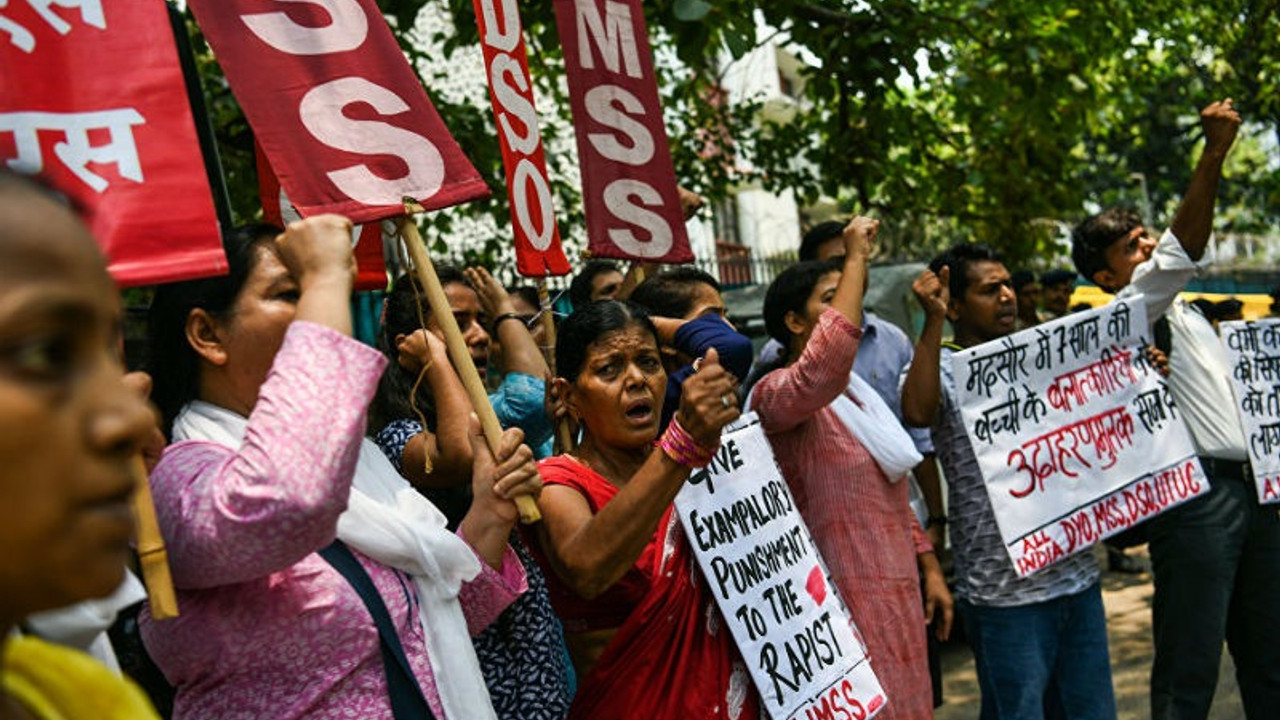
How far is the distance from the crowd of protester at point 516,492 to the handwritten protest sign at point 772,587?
0.06 m

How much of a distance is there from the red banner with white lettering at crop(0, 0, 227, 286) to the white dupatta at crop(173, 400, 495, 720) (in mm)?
267

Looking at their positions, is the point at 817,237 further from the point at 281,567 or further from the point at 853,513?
the point at 281,567

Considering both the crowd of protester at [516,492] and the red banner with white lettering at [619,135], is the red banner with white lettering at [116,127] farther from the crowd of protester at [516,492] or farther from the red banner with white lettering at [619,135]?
the red banner with white lettering at [619,135]

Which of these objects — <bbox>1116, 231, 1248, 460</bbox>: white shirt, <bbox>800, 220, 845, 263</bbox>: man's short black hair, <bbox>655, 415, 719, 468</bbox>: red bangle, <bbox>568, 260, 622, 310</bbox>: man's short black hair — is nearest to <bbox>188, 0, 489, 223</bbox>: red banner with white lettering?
<bbox>655, 415, 719, 468</bbox>: red bangle

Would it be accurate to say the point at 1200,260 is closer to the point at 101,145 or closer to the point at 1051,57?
the point at 101,145

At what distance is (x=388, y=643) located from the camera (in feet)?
7.29

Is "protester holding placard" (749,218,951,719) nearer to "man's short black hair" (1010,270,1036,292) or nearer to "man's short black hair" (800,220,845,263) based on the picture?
"man's short black hair" (800,220,845,263)

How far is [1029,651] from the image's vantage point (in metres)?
4.36

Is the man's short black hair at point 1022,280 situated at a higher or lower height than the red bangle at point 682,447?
lower

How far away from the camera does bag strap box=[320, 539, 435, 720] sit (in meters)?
2.22

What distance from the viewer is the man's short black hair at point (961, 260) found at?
16.1ft

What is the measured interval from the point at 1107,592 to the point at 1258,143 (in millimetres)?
34566

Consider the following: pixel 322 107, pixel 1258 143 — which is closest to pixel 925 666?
pixel 322 107

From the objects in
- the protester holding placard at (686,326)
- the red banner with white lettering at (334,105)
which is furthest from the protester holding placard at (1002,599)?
the red banner with white lettering at (334,105)
